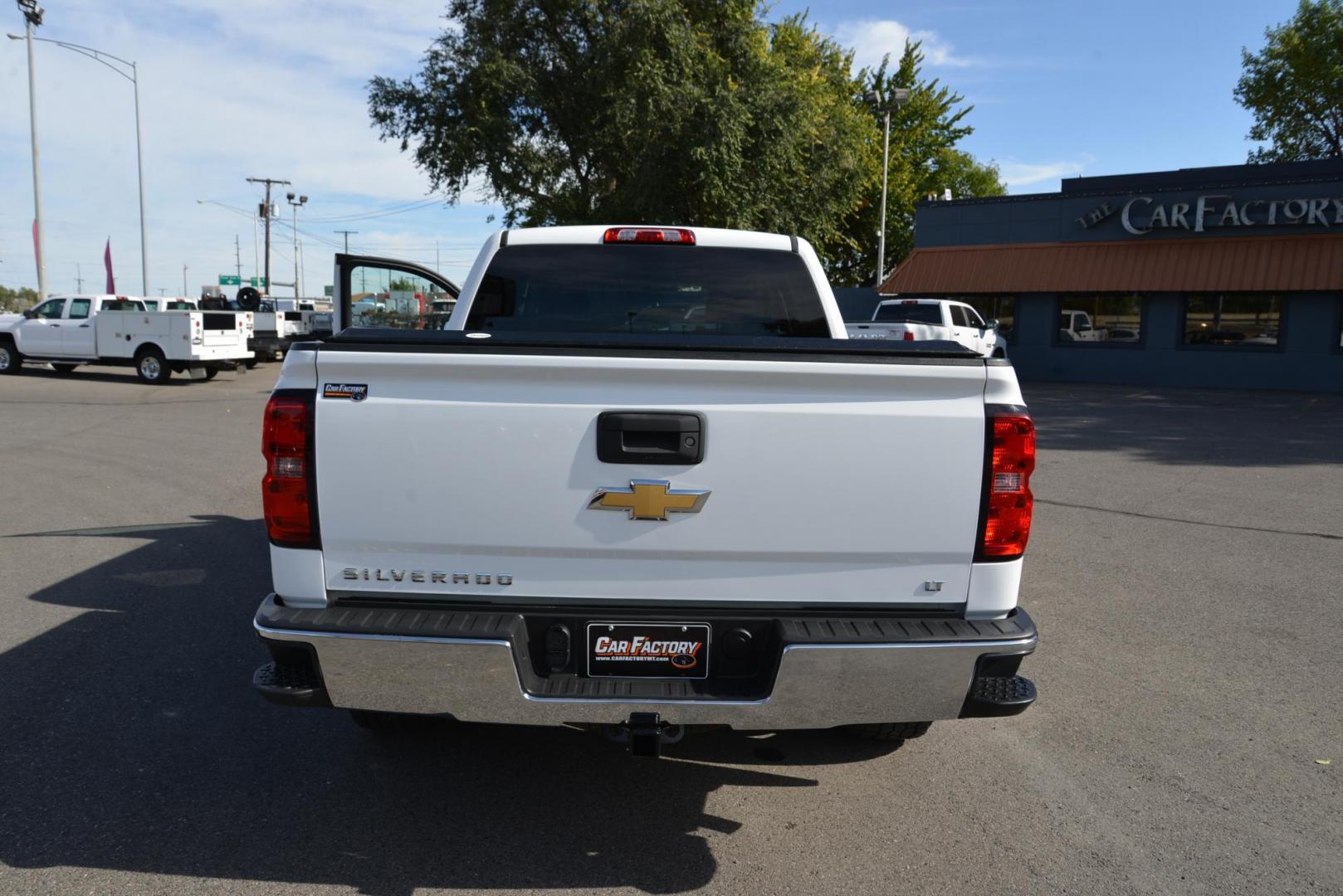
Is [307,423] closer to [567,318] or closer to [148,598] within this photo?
[567,318]

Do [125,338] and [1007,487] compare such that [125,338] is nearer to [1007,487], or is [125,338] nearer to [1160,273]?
[1007,487]

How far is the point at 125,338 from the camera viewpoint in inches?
860

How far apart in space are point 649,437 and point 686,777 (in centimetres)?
161

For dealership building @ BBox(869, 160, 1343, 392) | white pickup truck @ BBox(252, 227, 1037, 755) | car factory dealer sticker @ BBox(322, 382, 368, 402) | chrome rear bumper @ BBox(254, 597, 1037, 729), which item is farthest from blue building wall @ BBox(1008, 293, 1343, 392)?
car factory dealer sticker @ BBox(322, 382, 368, 402)

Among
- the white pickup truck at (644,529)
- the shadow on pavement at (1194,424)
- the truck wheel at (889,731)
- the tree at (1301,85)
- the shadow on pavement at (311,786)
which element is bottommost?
the shadow on pavement at (311,786)

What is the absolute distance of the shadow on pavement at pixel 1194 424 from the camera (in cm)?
1290

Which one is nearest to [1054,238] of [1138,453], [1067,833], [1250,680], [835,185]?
[835,185]

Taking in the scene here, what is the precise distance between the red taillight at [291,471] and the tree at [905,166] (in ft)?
144

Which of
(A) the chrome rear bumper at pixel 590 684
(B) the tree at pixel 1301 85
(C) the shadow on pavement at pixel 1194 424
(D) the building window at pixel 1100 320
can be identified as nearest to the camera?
(A) the chrome rear bumper at pixel 590 684

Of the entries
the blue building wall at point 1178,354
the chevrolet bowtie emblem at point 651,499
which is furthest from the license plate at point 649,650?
the blue building wall at point 1178,354

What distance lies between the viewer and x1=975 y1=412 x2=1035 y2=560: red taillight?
2.90m

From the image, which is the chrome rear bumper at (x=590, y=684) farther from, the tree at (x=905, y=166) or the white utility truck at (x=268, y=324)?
the tree at (x=905, y=166)

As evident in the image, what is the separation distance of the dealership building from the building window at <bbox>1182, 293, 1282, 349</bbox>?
0.03m

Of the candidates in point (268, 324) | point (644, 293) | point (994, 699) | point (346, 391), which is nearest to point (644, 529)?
point (346, 391)
